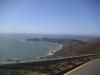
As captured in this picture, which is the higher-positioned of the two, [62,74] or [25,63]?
[25,63]

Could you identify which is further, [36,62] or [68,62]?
[68,62]

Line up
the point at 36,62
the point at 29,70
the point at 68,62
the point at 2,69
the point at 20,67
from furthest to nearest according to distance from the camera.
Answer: the point at 68,62 < the point at 36,62 < the point at 29,70 < the point at 20,67 < the point at 2,69

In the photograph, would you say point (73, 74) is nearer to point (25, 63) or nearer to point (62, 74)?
point (62, 74)

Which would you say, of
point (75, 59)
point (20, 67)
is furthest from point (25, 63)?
point (75, 59)

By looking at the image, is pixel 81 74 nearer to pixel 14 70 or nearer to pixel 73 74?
pixel 73 74

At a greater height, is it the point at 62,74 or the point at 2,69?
the point at 2,69

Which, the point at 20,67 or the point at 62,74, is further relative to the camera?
the point at 62,74

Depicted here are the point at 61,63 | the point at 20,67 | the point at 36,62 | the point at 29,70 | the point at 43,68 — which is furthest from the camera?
the point at 61,63

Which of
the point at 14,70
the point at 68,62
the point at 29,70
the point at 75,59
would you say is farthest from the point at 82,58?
the point at 14,70

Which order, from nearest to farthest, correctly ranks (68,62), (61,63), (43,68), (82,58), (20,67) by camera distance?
(20,67)
(43,68)
(61,63)
(68,62)
(82,58)
